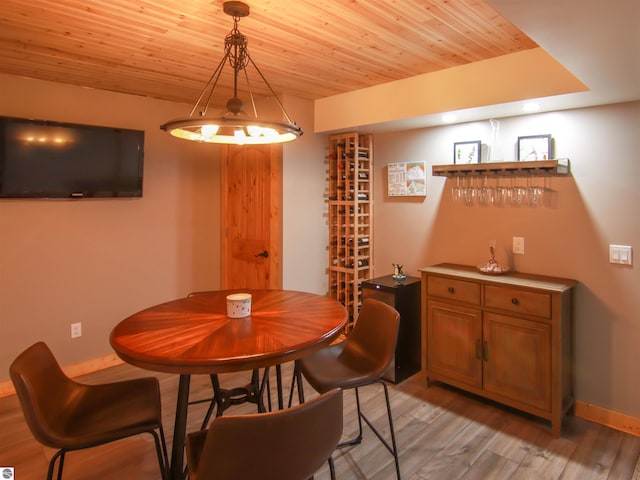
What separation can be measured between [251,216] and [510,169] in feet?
7.39

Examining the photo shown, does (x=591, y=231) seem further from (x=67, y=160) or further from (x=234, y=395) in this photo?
(x=67, y=160)

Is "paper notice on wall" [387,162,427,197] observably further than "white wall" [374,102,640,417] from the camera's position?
Yes

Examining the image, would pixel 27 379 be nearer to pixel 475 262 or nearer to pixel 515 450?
pixel 515 450

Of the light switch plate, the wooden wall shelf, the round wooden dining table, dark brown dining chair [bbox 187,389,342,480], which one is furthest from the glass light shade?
the light switch plate

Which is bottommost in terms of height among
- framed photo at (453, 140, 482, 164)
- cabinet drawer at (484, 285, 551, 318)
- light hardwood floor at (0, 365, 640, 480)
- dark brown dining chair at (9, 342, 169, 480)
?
light hardwood floor at (0, 365, 640, 480)

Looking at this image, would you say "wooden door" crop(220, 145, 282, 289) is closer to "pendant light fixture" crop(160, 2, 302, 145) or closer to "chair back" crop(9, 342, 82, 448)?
"pendant light fixture" crop(160, 2, 302, 145)

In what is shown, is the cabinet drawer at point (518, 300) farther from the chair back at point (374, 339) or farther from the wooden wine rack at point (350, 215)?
the wooden wine rack at point (350, 215)

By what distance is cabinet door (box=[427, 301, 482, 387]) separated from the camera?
113 inches

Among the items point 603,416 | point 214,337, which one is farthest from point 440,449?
point 214,337

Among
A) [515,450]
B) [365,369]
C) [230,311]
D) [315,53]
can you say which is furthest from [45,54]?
[515,450]

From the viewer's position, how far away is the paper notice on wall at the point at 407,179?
11.7ft

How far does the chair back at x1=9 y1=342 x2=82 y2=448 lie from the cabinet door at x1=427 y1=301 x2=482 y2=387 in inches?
90.7

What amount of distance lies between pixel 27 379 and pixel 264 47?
6.76 ft

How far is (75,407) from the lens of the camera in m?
1.78
